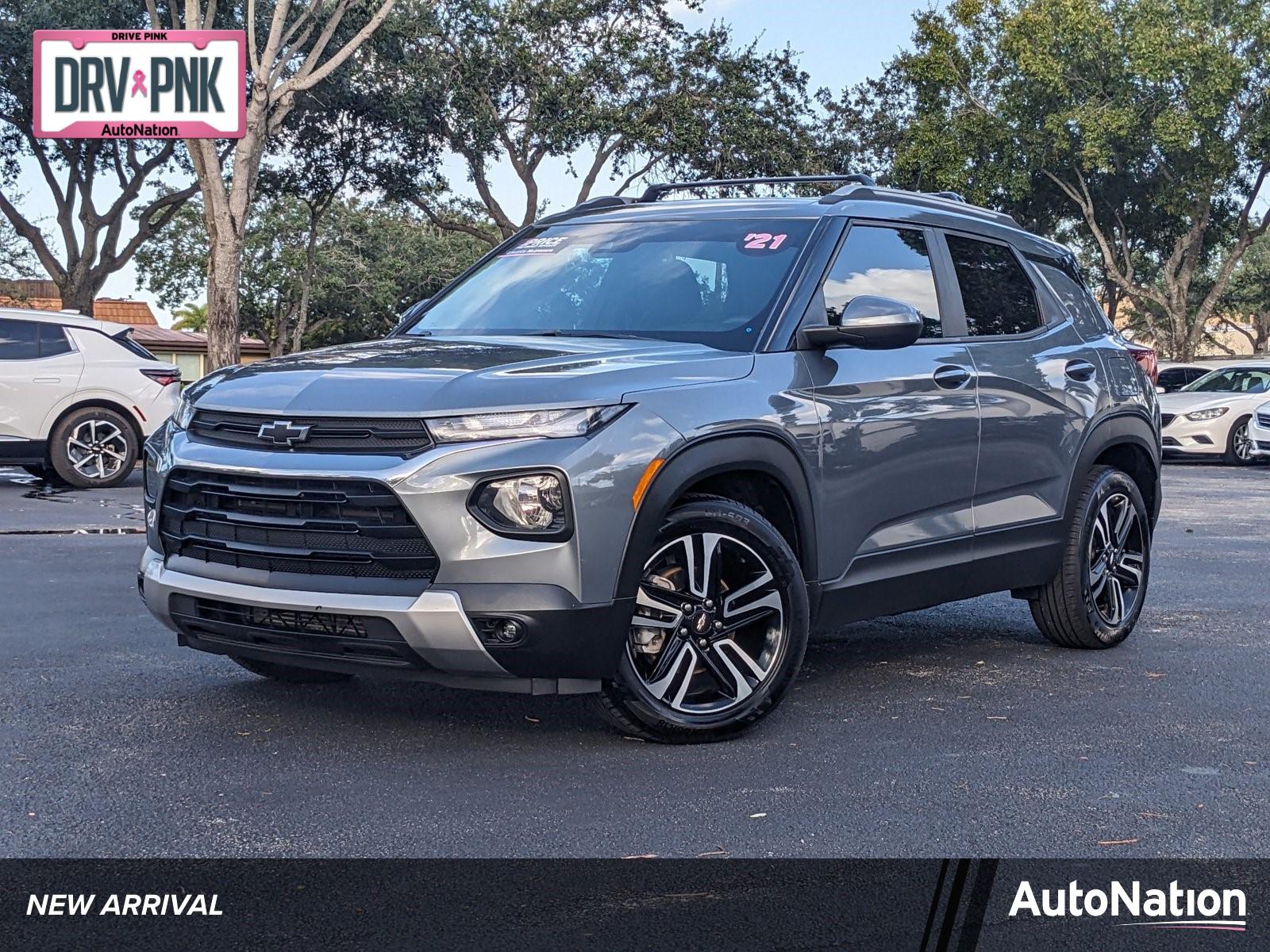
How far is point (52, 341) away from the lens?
50.1ft

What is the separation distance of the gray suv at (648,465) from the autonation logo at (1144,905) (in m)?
1.55

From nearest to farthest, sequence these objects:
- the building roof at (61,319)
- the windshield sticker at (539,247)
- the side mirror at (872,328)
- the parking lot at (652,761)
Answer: the parking lot at (652,761) < the side mirror at (872,328) < the windshield sticker at (539,247) < the building roof at (61,319)

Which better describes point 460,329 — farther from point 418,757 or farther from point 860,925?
point 860,925

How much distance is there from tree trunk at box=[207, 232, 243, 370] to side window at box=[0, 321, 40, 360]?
6850 millimetres

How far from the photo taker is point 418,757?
504cm

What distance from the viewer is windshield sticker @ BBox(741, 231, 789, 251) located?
6.01 metres

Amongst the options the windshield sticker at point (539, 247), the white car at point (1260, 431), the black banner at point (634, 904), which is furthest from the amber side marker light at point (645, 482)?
the white car at point (1260, 431)

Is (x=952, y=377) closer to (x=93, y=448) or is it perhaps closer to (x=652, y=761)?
(x=652, y=761)

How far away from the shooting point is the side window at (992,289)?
21.9 feet

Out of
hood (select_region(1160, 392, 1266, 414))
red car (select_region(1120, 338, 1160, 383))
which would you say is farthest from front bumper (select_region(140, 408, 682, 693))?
hood (select_region(1160, 392, 1266, 414))

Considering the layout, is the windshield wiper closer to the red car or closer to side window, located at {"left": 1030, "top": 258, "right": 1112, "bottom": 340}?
side window, located at {"left": 1030, "top": 258, "right": 1112, "bottom": 340}

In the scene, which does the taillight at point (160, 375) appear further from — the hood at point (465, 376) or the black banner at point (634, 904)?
the black banner at point (634, 904)

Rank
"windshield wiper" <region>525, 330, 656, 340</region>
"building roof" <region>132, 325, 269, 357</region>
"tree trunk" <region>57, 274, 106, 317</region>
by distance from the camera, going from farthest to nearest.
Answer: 1. "building roof" <region>132, 325, 269, 357</region>
2. "tree trunk" <region>57, 274, 106, 317</region>
3. "windshield wiper" <region>525, 330, 656, 340</region>

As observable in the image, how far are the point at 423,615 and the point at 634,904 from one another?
1.28 metres
